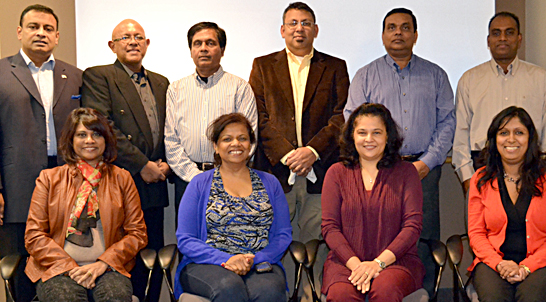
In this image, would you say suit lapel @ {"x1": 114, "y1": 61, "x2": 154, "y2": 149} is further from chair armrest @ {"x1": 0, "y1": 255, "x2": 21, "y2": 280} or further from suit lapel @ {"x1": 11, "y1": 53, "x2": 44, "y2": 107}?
chair armrest @ {"x1": 0, "y1": 255, "x2": 21, "y2": 280}

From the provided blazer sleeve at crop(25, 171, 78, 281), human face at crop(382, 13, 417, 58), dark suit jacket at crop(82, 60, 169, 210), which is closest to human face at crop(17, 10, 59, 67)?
dark suit jacket at crop(82, 60, 169, 210)

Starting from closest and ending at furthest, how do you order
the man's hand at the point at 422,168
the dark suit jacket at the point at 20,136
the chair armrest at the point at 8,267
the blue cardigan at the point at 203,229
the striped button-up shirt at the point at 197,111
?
the chair armrest at the point at 8,267 < the blue cardigan at the point at 203,229 < the dark suit jacket at the point at 20,136 < the man's hand at the point at 422,168 < the striped button-up shirt at the point at 197,111

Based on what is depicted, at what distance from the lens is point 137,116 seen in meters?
3.34

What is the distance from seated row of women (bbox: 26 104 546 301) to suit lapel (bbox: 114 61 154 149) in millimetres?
418

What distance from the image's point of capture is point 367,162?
2.87 meters

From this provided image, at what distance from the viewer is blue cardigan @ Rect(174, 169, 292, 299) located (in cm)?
268

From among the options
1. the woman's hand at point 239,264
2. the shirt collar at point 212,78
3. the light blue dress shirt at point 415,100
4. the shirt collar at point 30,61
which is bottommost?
the woman's hand at point 239,264

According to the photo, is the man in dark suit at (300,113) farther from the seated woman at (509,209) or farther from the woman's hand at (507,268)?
the woman's hand at (507,268)

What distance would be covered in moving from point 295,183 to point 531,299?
5.16ft

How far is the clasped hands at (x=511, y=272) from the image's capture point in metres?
2.54

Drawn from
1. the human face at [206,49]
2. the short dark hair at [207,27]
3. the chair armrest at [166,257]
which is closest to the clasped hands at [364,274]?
the chair armrest at [166,257]

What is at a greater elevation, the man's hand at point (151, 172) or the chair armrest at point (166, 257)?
the man's hand at point (151, 172)

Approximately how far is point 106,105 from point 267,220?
4.38ft

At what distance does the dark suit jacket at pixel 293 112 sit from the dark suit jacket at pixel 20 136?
1.32 meters
